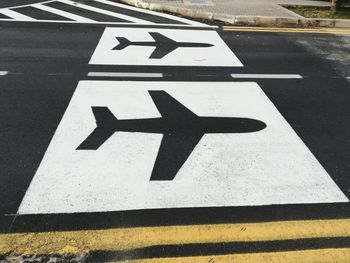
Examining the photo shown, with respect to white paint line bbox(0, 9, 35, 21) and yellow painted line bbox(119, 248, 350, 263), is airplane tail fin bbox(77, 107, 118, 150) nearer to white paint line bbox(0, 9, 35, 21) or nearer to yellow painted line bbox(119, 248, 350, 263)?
yellow painted line bbox(119, 248, 350, 263)

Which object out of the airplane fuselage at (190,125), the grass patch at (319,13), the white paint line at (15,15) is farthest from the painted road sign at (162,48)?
the grass patch at (319,13)

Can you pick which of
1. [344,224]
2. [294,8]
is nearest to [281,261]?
[344,224]

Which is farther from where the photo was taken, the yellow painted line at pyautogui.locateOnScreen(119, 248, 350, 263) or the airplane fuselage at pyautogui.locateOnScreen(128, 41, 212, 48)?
the airplane fuselage at pyautogui.locateOnScreen(128, 41, 212, 48)

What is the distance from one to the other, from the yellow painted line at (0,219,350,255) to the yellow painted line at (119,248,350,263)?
17cm

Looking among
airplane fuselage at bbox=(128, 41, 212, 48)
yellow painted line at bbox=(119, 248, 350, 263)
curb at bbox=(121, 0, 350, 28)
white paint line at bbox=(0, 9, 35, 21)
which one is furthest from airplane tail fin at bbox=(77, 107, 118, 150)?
curb at bbox=(121, 0, 350, 28)

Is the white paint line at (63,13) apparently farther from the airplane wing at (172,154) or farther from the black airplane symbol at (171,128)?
the airplane wing at (172,154)

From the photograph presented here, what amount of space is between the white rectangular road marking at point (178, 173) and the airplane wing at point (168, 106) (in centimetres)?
10

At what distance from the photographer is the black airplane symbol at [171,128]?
4.52m

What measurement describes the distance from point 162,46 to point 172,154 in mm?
4485

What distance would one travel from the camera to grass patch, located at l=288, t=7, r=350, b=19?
11.5 meters

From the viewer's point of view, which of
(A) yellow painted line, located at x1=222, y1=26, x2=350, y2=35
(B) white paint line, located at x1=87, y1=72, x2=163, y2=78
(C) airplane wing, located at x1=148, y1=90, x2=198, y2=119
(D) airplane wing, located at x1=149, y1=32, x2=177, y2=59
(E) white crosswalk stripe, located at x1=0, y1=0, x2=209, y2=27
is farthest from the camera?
(E) white crosswalk stripe, located at x1=0, y1=0, x2=209, y2=27

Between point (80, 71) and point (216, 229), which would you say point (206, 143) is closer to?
point (216, 229)

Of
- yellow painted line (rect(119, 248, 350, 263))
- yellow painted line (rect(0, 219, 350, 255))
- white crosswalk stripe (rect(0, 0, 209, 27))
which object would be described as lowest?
yellow painted line (rect(119, 248, 350, 263))

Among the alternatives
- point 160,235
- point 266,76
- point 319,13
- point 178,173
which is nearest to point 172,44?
point 266,76
